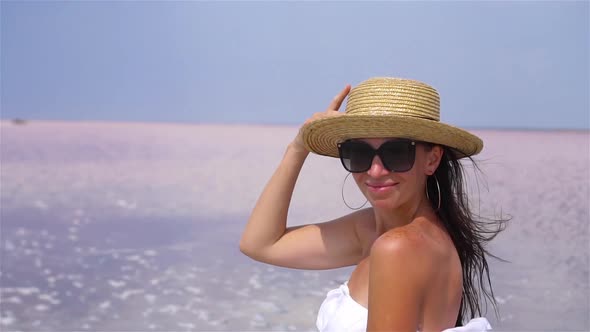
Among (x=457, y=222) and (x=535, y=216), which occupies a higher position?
(x=535, y=216)

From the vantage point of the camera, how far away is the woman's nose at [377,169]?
7.10ft

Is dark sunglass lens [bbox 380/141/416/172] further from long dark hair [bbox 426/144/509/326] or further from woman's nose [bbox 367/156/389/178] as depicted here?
long dark hair [bbox 426/144/509/326]

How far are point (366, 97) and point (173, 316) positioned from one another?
161 inches

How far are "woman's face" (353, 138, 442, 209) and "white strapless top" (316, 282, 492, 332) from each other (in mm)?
321

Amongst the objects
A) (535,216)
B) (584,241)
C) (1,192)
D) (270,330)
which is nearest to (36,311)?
(270,330)

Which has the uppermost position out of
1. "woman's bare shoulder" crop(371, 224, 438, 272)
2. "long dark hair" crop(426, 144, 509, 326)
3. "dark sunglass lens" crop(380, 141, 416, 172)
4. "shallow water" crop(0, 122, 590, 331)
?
"shallow water" crop(0, 122, 590, 331)

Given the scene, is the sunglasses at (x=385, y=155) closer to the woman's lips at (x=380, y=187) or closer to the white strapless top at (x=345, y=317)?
the woman's lips at (x=380, y=187)

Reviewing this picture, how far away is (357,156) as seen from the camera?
88.4 inches

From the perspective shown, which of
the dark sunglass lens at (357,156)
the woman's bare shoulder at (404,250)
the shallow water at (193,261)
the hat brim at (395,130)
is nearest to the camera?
the woman's bare shoulder at (404,250)

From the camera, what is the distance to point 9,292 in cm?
654

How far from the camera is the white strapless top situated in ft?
6.94

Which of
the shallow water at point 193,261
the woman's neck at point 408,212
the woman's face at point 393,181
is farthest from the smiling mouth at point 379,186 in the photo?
the shallow water at point 193,261

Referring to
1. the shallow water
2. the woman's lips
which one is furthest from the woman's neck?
the shallow water

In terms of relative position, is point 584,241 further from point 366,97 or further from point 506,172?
point 506,172
